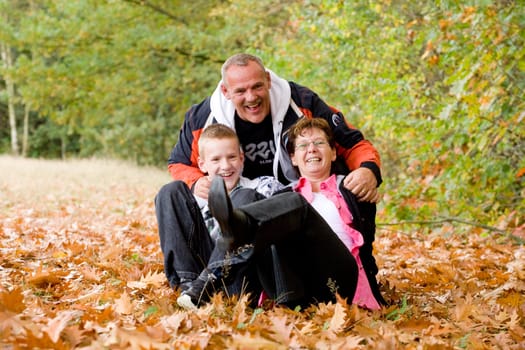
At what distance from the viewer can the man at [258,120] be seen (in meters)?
3.84

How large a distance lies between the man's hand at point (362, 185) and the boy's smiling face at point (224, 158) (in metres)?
0.66

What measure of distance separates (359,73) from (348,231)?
7.22 meters

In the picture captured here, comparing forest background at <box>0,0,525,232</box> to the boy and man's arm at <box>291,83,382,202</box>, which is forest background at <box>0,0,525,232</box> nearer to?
man's arm at <box>291,83,382,202</box>

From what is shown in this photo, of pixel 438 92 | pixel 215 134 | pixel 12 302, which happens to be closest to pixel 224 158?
pixel 215 134

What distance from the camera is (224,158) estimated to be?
12.0 feet

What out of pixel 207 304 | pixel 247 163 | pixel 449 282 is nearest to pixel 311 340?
pixel 207 304

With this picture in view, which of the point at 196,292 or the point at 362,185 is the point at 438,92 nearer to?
the point at 362,185

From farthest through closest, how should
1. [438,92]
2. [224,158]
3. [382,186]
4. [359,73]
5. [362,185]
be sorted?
[359,73] → [438,92] → [382,186] → [224,158] → [362,185]

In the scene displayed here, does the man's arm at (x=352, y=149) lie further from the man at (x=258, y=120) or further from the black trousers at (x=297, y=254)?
the black trousers at (x=297, y=254)

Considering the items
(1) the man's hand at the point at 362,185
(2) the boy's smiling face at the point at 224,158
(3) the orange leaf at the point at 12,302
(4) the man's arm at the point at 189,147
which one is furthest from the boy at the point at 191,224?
(3) the orange leaf at the point at 12,302

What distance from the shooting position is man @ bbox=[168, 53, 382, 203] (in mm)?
3838

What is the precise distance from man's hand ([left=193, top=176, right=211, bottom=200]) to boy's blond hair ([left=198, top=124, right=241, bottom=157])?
20cm

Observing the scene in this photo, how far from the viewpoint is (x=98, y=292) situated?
11.4 feet

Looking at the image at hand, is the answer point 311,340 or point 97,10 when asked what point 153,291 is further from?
point 97,10
